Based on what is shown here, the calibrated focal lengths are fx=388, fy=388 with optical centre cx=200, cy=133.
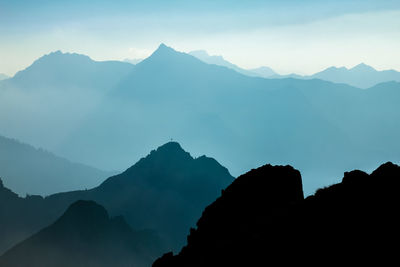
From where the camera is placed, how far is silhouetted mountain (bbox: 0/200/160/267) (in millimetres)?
136600

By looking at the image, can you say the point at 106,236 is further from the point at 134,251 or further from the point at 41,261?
the point at 41,261

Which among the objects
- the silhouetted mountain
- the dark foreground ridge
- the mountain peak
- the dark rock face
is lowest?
the dark foreground ridge

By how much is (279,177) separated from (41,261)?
124 metres

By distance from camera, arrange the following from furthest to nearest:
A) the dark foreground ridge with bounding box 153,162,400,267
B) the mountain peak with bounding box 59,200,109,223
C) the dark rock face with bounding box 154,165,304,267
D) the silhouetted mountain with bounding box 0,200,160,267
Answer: the mountain peak with bounding box 59,200,109,223 → the silhouetted mountain with bounding box 0,200,160,267 → the dark rock face with bounding box 154,165,304,267 → the dark foreground ridge with bounding box 153,162,400,267

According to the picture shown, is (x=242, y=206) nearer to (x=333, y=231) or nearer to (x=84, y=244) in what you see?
(x=333, y=231)

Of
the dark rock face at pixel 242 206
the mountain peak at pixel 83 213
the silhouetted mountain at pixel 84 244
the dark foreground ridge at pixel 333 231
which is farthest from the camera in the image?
Result: the mountain peak at pixel 83 213

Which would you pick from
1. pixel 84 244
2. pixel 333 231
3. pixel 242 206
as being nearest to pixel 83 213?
pixel 84 244

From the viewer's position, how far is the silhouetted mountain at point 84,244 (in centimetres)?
13660

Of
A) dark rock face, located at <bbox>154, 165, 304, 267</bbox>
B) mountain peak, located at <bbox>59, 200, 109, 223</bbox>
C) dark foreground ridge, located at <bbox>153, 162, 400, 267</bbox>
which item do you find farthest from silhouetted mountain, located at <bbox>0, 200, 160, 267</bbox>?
dark foreground ridge, located at <bbox>153, 162, 400, 267</bbox>

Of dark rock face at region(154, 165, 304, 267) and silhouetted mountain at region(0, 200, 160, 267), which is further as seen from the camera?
silhouetted mountain at region(0, 200, 160, 267)

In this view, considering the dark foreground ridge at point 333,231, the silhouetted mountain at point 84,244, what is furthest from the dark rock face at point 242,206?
the silhouetted mountain at point 84,244

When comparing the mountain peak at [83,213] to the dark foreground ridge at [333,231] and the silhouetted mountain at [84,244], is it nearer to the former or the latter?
the silhouetted mountain at [84,244]

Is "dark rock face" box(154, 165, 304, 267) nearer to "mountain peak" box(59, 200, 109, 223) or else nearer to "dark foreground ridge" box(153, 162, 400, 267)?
"dark foreground ridge" box(153, 162, 400, 267)

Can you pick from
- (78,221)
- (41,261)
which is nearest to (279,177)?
(41,261)
